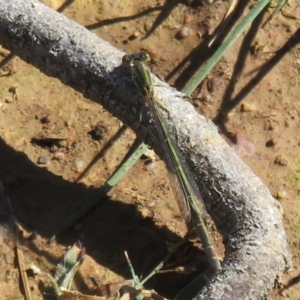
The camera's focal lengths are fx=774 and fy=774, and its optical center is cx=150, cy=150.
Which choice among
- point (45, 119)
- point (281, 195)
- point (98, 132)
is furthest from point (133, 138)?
point (281, 195)

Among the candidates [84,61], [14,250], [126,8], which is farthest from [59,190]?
[126,8]

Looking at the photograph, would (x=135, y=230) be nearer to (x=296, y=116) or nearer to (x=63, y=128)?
(x=63, y=128)

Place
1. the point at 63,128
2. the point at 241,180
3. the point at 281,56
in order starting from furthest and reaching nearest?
the point at 281,56 < the point at 63,128 < the point at 241,180

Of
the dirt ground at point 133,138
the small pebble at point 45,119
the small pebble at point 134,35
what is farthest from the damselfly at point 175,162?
the small pebble at point 134,35

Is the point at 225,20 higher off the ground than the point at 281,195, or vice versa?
the point at 225,20

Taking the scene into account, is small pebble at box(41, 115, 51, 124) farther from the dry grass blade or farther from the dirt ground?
the dry grass blade

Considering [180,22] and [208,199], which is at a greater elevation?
[180,22]

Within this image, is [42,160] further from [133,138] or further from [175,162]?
[175,162]

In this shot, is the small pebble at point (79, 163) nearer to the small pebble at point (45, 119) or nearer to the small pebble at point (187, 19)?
the small pebble at point (45, 119)
